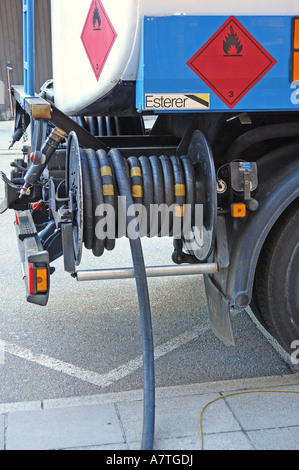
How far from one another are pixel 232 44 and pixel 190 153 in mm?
641

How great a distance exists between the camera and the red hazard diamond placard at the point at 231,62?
2646 millimetres

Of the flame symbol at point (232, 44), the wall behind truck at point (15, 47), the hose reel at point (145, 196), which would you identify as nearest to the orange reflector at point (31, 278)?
the hose reel at point (145, 196)

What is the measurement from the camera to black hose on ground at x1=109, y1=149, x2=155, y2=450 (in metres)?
2.58

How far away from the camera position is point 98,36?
287 centimetres

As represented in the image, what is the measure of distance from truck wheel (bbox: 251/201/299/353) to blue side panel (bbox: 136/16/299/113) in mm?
649

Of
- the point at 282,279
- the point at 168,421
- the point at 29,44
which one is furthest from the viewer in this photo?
the point at 29,44

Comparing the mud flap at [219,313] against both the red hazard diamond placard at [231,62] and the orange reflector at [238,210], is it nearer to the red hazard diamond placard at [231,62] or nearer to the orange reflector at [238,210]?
the orange reflector at [238,210]

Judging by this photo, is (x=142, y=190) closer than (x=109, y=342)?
Yes

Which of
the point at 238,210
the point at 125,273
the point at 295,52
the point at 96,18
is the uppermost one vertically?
the point at 96,18

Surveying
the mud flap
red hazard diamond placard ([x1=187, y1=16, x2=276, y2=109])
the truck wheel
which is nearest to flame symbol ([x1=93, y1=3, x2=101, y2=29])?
red hazard diamond placard ([x1=187, y1=16, x2=276, y2=109])

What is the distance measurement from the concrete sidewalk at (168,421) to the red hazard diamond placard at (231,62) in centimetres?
149

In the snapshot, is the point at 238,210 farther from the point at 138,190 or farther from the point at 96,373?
the point at 96,373

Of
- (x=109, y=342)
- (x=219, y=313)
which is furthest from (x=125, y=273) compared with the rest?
(x=109, y=342)

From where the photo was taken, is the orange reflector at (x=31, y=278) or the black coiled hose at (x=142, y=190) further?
the orange reflector at (x=31, y=278)
